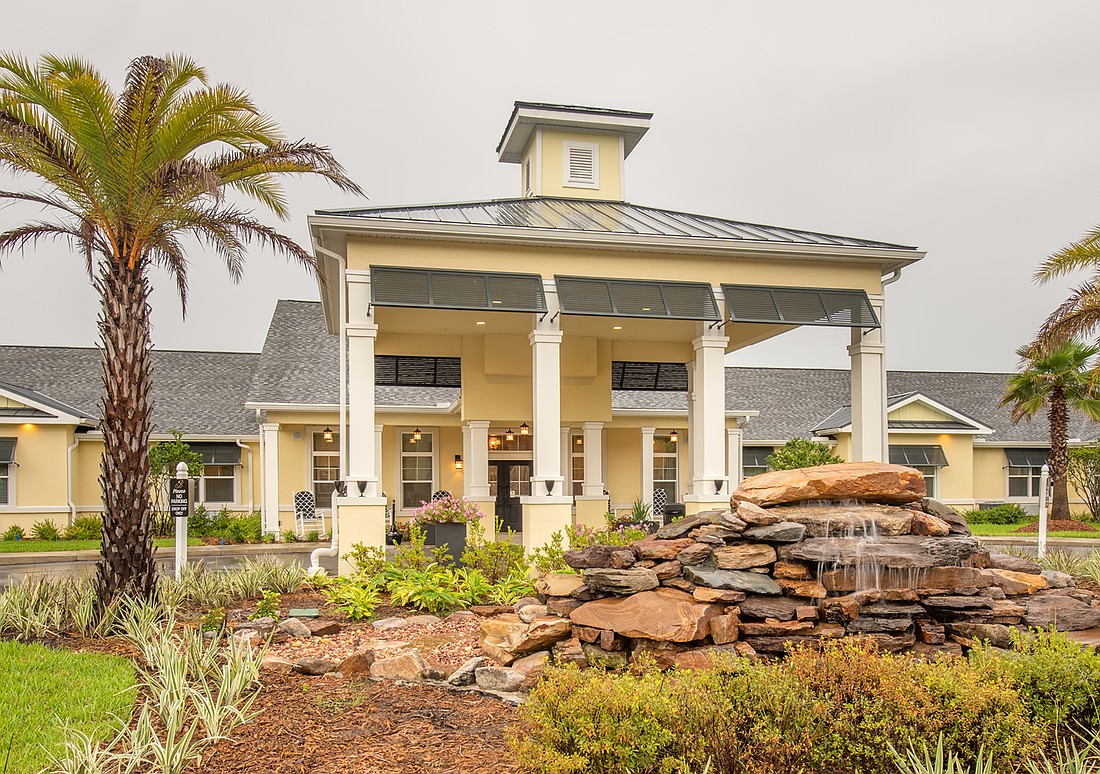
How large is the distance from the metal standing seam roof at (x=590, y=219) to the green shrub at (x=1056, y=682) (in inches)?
323

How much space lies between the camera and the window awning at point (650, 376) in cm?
2023

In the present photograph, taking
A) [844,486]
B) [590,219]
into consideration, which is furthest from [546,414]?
[844,486]

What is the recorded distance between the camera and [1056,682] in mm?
5410

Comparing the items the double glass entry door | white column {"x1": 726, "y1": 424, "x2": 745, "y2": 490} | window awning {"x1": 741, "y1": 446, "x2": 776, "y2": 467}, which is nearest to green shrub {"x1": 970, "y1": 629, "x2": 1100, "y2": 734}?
the double glass entry door

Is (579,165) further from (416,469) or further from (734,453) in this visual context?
(734,453)

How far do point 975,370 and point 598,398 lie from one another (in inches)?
1085

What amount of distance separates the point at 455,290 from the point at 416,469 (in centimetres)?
1220

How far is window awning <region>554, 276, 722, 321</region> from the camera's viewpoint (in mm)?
12352

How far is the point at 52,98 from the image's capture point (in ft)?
29.2

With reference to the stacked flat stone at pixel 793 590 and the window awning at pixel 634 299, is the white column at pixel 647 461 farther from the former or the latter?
the stacked flat stone at pixel 793 590

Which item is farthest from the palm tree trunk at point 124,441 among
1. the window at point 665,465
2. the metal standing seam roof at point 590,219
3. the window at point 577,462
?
the window at point 665,465

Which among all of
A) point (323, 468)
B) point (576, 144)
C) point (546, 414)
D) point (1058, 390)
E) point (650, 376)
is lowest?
point (323, 468)

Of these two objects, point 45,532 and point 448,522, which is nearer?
point 448,522

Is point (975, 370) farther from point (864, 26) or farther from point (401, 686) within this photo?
point (401, 686)
